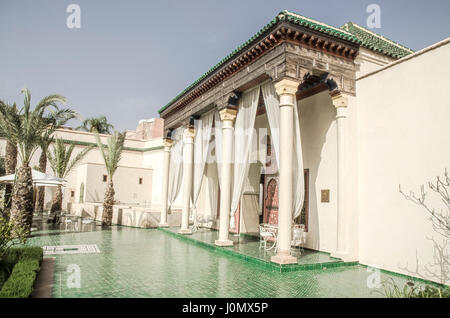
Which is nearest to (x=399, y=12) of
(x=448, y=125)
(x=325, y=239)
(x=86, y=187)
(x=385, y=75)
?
(x=385, y=75)

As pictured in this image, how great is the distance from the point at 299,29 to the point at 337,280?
493cm

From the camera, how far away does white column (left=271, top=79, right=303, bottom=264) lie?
620cm

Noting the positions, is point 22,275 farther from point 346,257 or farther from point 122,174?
point 122,174

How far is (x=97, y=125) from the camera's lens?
95.3 feet

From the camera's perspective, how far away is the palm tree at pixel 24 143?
360 inches

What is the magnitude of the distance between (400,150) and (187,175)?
23.1 feet

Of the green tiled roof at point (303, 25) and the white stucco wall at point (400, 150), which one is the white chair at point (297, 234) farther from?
the green tiled roof at point (303, 25)

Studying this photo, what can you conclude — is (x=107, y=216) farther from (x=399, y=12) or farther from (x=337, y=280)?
(x=399, y=12)

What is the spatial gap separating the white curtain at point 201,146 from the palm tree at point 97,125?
20671 mm

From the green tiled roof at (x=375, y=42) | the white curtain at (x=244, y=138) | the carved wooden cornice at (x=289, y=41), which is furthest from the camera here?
the white curtain at (x=244, y=138)

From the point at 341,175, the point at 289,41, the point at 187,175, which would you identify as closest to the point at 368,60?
the point at 289,41

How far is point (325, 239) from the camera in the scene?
25.8 feet

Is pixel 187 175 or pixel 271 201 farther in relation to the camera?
pixel 187 175

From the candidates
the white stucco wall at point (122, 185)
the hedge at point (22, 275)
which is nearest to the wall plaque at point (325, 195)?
the hedge at point (22, 275)
